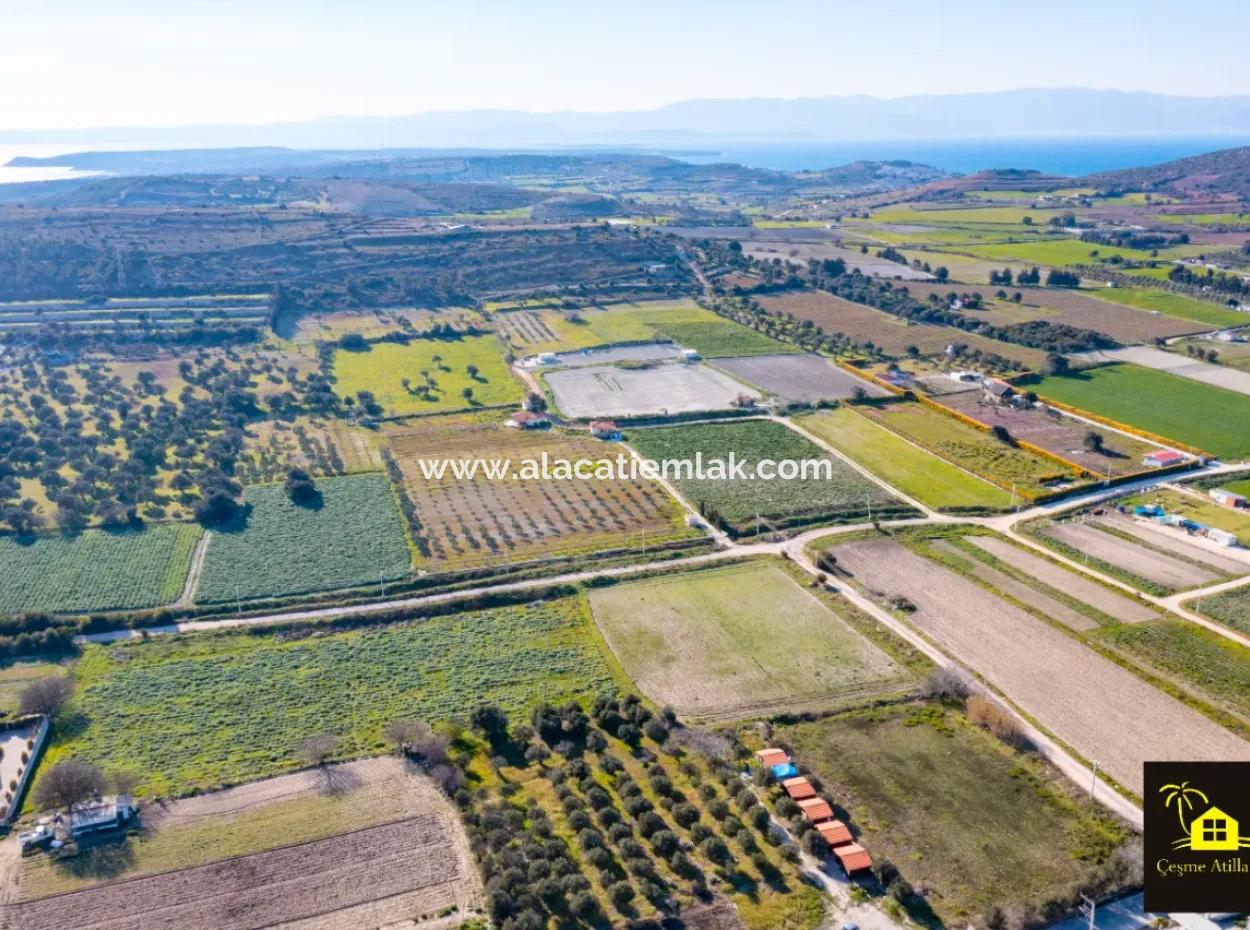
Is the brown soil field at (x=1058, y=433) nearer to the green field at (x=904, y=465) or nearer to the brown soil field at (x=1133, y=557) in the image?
the green field at (x=904, y=465)

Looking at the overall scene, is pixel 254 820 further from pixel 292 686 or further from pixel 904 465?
pixel 904 465

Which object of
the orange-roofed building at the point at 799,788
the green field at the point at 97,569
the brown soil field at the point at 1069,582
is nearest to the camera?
the orange-roofed building at the point at 799,788

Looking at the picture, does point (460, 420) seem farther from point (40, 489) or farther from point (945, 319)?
point (945, 319)

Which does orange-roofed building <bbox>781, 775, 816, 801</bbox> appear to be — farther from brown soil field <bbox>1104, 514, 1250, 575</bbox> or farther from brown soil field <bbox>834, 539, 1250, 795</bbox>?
brown soil field <bbox>1104, 514, 1250, 575</bbox>

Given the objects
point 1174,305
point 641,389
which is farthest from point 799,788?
point 1174,305

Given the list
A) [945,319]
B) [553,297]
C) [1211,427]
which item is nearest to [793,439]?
[1211,427]

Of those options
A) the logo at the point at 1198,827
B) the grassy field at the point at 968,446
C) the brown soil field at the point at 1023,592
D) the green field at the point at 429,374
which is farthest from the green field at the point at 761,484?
the logo at the point at 1198,827

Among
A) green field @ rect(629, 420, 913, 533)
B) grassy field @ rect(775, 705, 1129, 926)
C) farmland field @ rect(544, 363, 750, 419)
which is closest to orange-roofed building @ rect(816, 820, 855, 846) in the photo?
grassy field @ rect(775, 705, 1129, 926)
